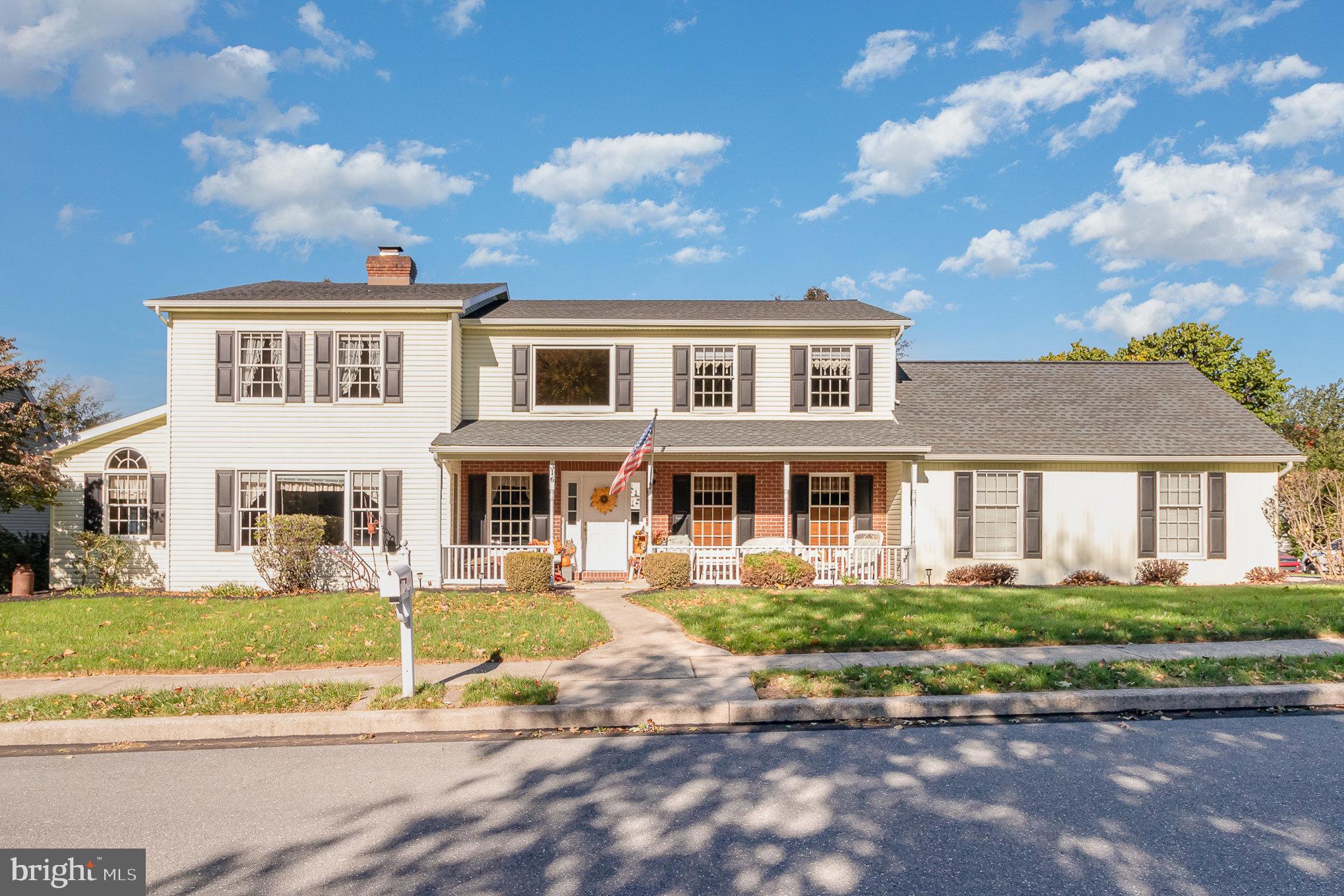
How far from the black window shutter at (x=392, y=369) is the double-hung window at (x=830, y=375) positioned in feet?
29.5

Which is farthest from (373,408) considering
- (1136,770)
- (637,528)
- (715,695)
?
(1136,770)

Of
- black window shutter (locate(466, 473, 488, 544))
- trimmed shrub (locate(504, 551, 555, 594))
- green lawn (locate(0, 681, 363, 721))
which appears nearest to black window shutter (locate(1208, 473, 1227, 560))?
trimmed shrub (locate(504, 551, 555, 594))

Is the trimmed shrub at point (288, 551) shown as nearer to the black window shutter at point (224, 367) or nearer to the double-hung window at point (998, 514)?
the black window shutter at point (224, 367)

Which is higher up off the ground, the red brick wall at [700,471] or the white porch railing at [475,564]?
the red brick wall at [700,471]

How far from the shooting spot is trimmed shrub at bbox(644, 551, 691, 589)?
13414 millimetres

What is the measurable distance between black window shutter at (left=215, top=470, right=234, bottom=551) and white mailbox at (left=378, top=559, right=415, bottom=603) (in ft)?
33.6

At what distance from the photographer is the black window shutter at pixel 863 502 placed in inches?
638

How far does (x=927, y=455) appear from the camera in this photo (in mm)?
15125

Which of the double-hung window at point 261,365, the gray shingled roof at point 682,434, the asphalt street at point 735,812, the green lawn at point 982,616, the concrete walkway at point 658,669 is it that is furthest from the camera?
the double-hung window at point 261,365

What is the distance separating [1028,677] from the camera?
6.92 m

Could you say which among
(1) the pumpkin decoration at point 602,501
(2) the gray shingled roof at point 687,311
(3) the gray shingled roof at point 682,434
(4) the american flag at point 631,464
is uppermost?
(2) the gray shingled roof at point 687,311

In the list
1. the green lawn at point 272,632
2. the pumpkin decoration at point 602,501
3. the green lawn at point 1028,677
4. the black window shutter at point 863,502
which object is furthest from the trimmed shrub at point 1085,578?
the green lawn at point 272,632

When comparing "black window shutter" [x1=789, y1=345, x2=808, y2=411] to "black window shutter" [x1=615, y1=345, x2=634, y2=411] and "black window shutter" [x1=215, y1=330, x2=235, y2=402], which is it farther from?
"black window shutter" [x1=215, y1=330, x2=235, y2=402]

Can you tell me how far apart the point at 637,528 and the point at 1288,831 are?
12.8 m
